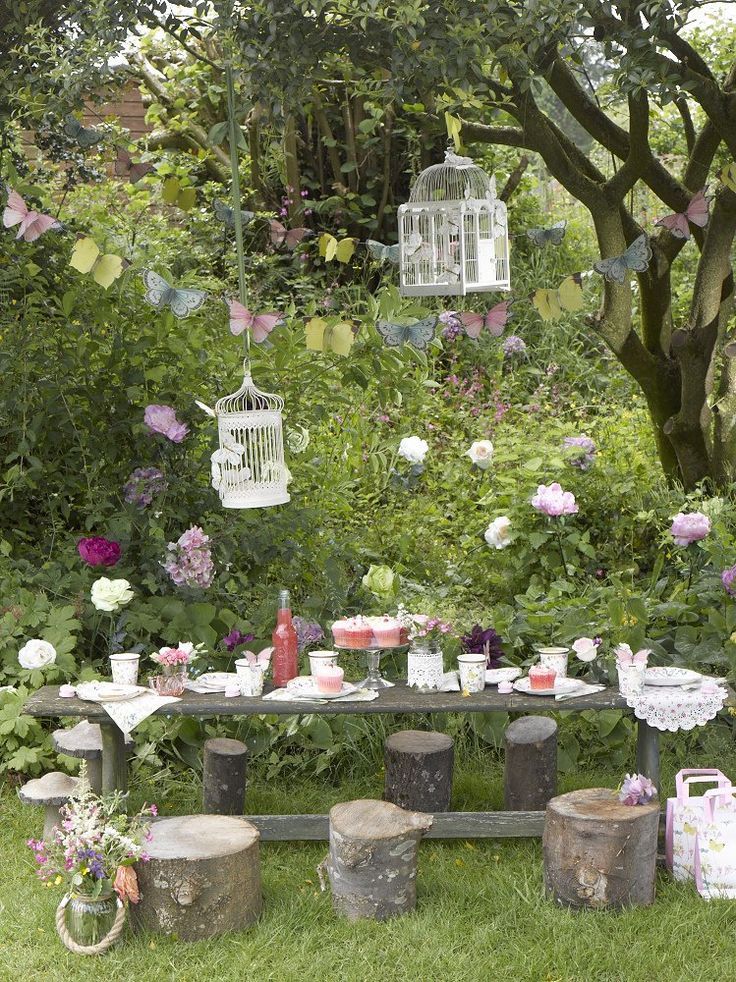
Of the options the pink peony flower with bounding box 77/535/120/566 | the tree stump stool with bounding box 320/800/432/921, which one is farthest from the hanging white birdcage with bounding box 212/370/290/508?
the tree stump stool with bounding box 320/800/432/921

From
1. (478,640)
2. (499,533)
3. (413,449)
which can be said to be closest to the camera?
(478,640)

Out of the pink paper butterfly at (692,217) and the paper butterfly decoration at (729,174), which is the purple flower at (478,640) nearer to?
the pink paper butterfly at (692,217)

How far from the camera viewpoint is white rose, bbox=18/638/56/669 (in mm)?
4059

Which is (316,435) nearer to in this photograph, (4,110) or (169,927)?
(4,110)

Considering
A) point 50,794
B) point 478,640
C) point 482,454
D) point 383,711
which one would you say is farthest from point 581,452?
point 50,794

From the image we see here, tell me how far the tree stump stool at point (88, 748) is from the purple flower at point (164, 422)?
1.13m

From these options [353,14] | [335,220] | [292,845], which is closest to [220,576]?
[292,845]

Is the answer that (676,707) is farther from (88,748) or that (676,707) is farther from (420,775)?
(88,748)

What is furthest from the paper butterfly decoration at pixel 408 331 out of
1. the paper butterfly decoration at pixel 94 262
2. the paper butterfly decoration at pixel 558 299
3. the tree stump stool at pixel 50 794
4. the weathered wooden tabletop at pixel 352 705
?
the tree stump stool at pixel 50 794

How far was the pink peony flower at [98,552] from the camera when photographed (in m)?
4.60

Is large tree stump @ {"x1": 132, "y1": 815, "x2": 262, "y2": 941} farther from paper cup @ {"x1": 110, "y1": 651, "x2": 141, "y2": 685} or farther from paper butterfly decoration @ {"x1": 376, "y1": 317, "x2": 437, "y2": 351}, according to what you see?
paper butterfly decoration @ {"x1": 376, "y1": 317, "x2": 437, "y2": 351}

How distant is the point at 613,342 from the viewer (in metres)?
5.04

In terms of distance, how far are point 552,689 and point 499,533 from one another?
1.36 metres

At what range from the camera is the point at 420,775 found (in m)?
4.13
